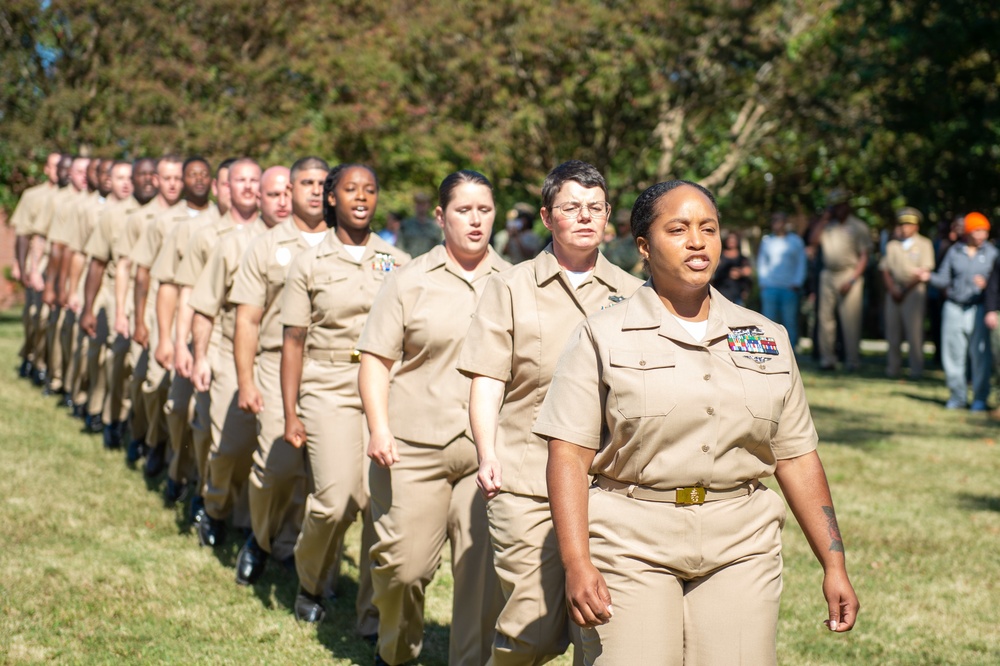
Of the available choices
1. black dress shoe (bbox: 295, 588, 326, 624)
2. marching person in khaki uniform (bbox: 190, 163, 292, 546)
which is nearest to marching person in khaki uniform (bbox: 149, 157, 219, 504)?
marching person in khaki uniform (bbox: 190, 163, 292, 546)

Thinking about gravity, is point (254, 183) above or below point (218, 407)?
above

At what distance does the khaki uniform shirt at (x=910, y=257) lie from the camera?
56.9ft

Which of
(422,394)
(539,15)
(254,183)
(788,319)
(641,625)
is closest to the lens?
(641,625)

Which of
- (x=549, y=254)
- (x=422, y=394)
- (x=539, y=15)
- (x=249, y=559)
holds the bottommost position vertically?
(x=249, y=559)

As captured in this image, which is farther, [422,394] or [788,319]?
[788,319]

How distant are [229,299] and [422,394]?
2116mm

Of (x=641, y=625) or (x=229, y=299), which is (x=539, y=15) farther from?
(x=641, y=625)

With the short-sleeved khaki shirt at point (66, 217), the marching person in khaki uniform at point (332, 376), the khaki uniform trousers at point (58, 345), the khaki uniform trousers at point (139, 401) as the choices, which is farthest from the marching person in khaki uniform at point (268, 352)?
the khaki uniform trousers at point (58, 345)

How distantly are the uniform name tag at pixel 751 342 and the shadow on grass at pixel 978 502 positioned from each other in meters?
6.46

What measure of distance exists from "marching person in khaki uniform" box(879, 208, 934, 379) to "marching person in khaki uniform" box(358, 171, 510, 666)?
1249 centimetres

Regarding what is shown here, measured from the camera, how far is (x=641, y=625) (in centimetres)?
387

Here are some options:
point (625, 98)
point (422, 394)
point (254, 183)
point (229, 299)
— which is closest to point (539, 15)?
point (625, 98)

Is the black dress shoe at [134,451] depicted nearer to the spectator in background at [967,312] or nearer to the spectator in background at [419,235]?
the spectator in background at [419,235]

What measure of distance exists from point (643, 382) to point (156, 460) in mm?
7700
